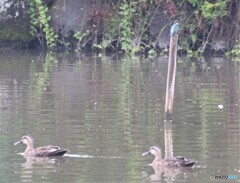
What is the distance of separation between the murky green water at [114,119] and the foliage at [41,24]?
694cm

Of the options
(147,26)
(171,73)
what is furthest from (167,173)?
(147,26)

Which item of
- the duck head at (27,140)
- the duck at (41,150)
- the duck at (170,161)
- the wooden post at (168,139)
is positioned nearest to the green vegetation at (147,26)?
the wooden post at (168,139)

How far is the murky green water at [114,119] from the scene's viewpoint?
13.5 metres

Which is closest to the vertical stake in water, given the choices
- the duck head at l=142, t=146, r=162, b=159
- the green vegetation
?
the duck head at l=142, t=146, r=162, b=159

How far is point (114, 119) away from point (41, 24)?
19366mm

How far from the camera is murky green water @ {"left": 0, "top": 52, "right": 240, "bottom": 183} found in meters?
13.5

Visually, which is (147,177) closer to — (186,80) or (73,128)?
(73,128)

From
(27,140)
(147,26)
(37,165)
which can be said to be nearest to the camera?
(37,165)

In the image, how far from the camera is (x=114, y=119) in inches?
713

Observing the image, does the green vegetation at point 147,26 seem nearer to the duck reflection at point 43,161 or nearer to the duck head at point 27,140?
the duck head at point 27,140

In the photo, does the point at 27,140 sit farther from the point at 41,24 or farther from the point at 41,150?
the point at 41,24

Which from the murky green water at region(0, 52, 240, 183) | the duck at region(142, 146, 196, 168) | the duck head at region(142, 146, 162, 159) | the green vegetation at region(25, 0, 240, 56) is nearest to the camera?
the duck at region(142, 146, 196, 168)

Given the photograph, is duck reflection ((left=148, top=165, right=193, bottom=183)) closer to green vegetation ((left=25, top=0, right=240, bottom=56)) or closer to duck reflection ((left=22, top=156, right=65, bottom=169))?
duck reflection ((left=22, top=156, right=65, bottom=169))

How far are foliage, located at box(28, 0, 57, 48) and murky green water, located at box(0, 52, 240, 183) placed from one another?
6.94m
